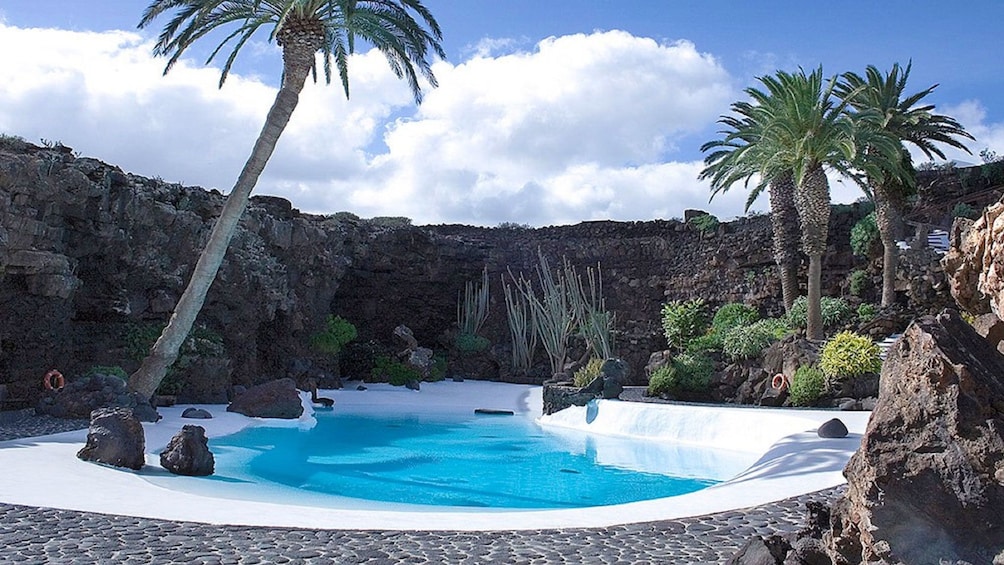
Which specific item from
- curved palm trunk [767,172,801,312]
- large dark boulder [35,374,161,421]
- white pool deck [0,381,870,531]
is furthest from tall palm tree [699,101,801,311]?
large dark boulder [35,374,161,421]

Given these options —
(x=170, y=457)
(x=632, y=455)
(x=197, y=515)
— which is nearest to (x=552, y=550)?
(x=197, y=515)

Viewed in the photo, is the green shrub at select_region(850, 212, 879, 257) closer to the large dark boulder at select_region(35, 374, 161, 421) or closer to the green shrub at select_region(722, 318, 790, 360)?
the green shrub at select_region(722, 318, 790, 360)

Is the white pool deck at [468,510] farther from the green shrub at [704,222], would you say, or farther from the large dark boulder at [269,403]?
the green shrub at [704,222]

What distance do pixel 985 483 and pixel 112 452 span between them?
27.7 ft

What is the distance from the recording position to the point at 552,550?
5207 millimetres

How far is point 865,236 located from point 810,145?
18.9ft

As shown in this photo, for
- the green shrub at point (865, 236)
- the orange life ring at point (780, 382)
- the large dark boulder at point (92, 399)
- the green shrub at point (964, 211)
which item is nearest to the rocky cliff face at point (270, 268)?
the green shrub at point (865, 236)

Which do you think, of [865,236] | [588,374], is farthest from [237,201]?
[865,236]

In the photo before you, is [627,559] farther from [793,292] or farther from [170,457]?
[793,292]

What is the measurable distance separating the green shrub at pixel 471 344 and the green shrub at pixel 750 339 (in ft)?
32.7

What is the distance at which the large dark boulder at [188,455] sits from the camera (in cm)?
895

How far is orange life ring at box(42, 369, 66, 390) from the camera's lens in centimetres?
1320

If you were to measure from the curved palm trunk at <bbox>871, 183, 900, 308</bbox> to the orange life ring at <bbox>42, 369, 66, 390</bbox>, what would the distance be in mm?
16590

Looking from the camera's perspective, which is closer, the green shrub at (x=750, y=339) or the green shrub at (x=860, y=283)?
the green shrub at (x=750, y=339)
